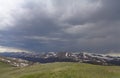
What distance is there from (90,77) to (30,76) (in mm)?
40886

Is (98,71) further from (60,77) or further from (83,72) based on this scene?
Answer: (60,77)

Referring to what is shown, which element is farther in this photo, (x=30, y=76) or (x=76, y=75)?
(x=30, y=76)

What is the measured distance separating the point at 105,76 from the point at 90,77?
975 centimetres

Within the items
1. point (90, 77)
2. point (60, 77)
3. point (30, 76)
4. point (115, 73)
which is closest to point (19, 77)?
point (30, 76)

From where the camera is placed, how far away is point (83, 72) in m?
149

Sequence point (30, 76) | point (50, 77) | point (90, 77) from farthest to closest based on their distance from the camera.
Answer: point (30, 76) → point (50, 77) → point (90, 77)

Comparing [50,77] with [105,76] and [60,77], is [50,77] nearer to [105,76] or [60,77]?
[60,77]

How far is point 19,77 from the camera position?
16200 centimetres

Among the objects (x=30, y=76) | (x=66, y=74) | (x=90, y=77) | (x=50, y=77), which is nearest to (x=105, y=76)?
(x=90, y=77)

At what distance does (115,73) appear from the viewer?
5906 inches

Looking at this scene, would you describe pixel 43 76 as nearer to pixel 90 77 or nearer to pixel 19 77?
pixel 19 77

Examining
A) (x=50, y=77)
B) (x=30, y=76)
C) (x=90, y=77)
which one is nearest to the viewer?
(x=90, y=77)

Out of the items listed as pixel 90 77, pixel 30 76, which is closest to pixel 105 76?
pixel 90 77

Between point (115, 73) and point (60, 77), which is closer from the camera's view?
point (60, 77)
